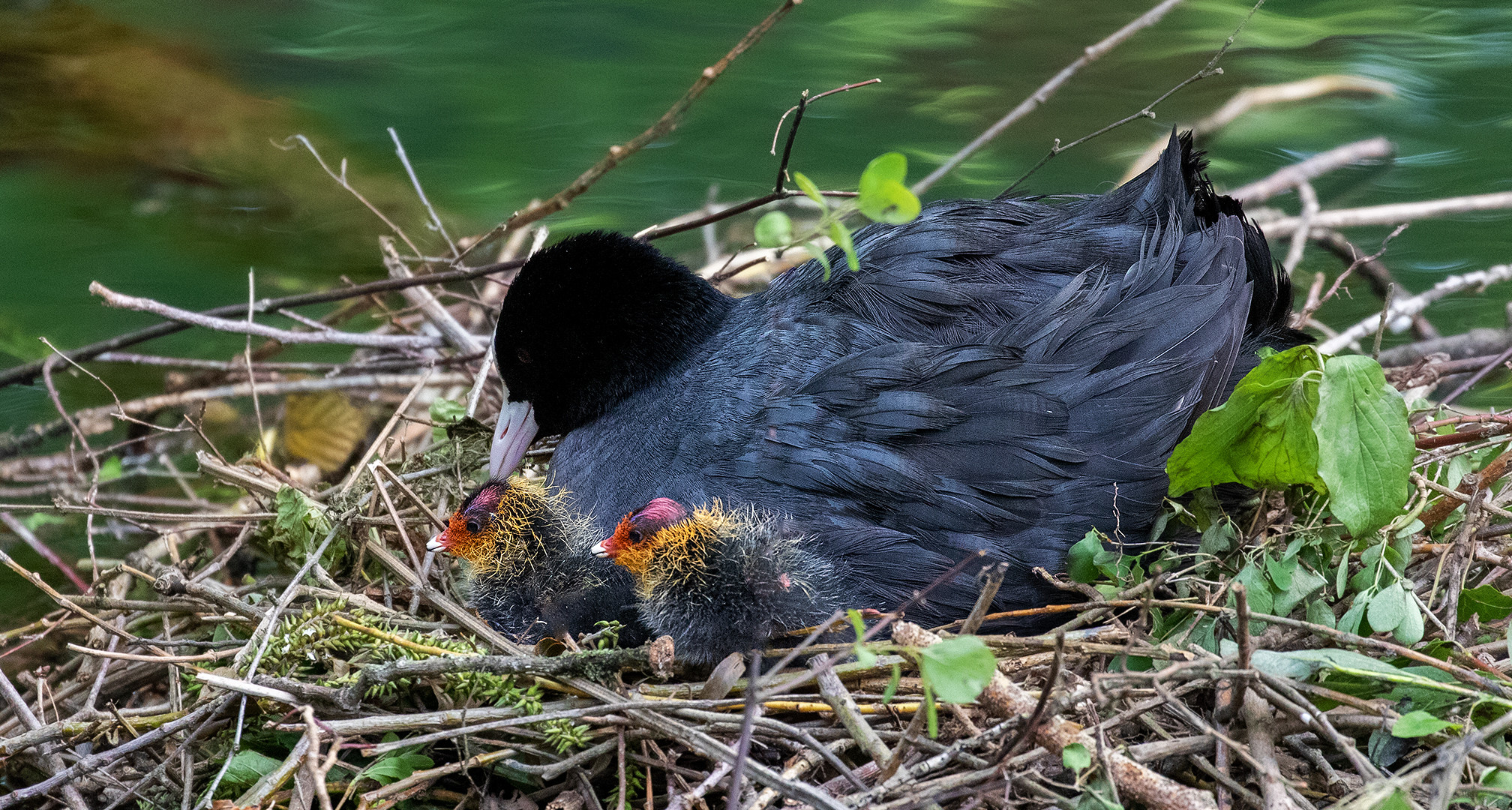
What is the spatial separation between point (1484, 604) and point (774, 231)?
1.44 metres

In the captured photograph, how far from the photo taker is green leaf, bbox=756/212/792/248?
5.46ft

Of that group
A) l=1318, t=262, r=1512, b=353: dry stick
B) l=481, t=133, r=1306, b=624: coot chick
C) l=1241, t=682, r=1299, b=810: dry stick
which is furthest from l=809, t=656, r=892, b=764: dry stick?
l=1318, t=262, r=1512, b=353: dry stick

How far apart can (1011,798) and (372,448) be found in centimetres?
180

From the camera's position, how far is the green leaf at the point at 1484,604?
Answer: 205cm

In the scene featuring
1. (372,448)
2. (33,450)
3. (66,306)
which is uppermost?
(372,448)

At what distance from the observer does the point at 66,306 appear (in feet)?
14.2

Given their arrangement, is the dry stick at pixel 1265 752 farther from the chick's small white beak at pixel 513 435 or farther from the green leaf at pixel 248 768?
the chick's small white beak at pixel 513 435

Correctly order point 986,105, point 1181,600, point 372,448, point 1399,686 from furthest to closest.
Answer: point 986,105, point 372,448, point 1181,600, point 1399,686

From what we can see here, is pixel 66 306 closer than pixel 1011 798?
No

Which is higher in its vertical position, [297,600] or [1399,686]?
[1399,686]

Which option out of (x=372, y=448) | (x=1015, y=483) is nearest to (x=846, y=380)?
(x=1015, y=483)

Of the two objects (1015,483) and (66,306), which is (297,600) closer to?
(1015,483)

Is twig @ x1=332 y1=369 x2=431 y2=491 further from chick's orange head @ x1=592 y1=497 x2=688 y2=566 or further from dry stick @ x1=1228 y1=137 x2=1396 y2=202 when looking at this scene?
dry stick @ x1=1228 y1=137 x2=1396 y2=202

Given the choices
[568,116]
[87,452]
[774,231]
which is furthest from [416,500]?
[568,116]
